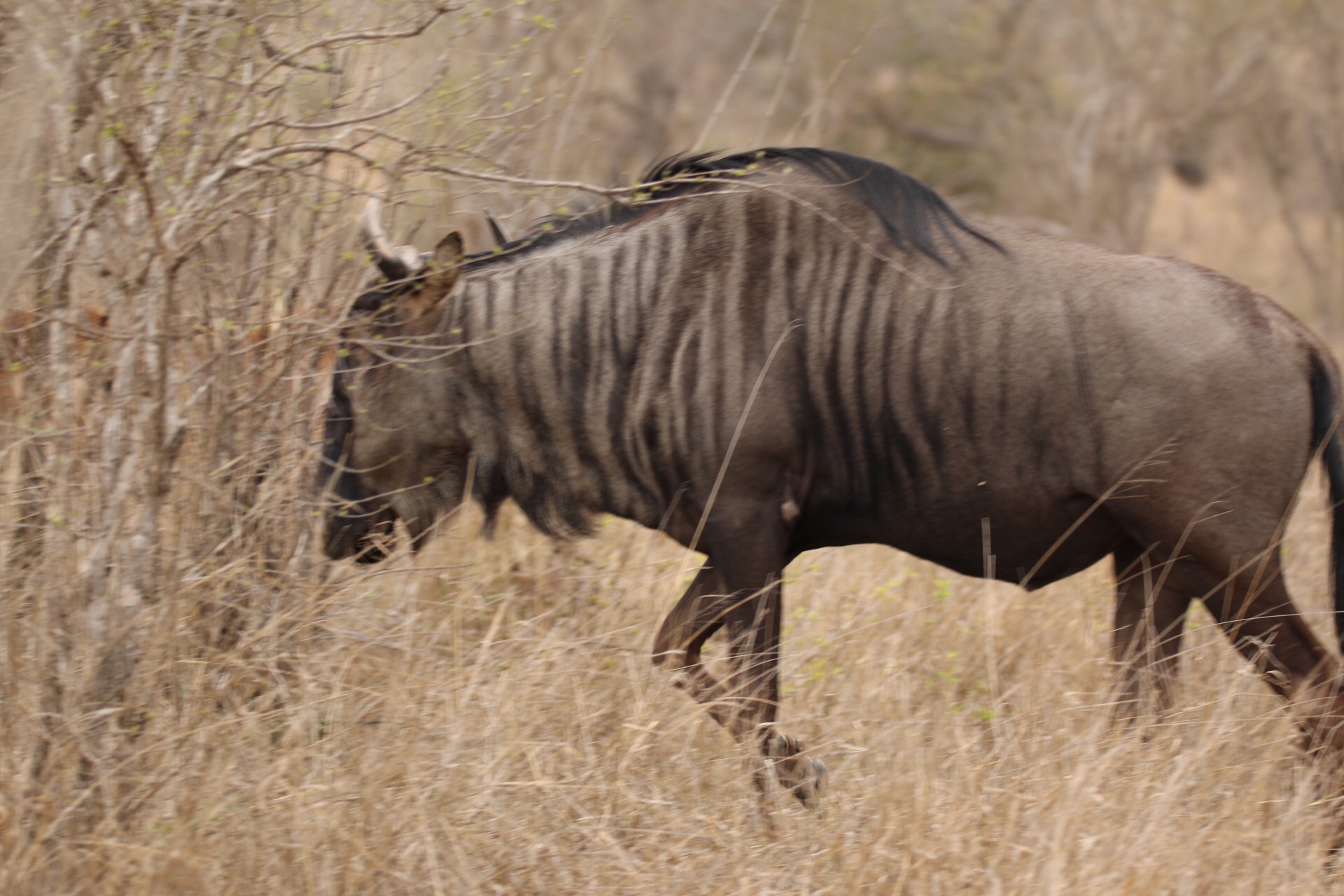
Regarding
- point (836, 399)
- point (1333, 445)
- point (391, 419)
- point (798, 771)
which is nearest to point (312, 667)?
point (391, 419)

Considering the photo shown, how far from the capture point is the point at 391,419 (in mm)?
3957

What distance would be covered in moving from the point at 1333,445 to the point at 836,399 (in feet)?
4.58

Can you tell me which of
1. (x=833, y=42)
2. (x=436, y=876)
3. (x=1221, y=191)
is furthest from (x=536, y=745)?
(x=1221, y=191)

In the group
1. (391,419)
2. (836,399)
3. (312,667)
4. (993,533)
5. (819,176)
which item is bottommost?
(312,667)

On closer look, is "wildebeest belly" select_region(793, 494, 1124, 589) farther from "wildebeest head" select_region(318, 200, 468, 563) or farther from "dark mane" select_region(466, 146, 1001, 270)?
"wildebeest head" select_region(318, 200, 468, 563)

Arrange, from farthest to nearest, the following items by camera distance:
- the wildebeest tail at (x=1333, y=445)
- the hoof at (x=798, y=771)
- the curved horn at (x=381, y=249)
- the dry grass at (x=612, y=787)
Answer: the curved horn at (x=381, y=249), the wildebeest tail at (x=1333, y=445), the hoof at (x=798, y=771), the dry grass at (x=612, y=787)

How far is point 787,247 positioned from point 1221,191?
1683 centimetres

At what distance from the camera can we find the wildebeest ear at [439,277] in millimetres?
3680

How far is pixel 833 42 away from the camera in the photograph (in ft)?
50.4

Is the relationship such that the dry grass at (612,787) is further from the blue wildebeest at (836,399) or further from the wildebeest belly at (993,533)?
the wildebeest belly at (993,533)

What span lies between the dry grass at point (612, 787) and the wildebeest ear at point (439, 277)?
856 mm

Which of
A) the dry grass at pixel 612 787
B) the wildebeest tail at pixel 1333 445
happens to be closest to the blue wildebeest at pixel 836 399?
the wildebeest tail at pixel 1333 445

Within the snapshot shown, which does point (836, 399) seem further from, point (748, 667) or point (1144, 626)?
point (1144, 626)

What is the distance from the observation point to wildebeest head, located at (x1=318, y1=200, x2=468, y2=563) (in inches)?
151
